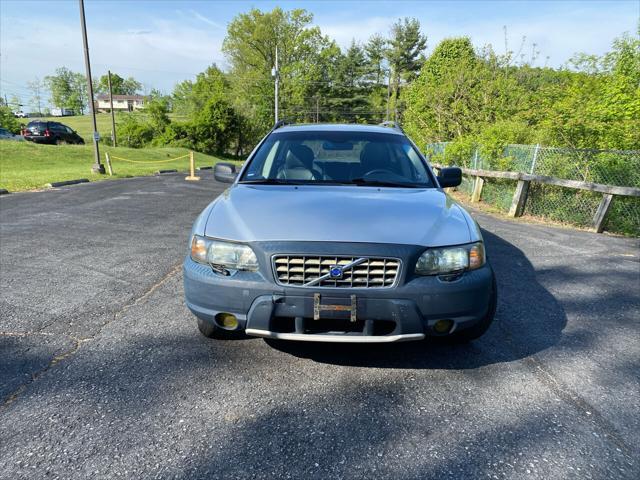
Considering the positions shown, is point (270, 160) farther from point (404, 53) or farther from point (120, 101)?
point (120, 101)

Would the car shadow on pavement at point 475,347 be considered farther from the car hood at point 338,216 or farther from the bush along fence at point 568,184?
the bush along fence at point 568,184

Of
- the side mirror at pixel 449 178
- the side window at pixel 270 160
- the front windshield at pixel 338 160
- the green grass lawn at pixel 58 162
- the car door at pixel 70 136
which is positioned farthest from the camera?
the car door at pixel 70 136

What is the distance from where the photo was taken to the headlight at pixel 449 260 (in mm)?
2471

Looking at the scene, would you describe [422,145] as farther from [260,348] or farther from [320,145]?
[260,348]

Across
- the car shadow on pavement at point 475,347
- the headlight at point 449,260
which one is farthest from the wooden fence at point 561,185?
the headlight at point 449,260

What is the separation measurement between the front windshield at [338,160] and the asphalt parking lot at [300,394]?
4.48ft

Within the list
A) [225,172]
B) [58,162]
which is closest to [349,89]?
[58,162]

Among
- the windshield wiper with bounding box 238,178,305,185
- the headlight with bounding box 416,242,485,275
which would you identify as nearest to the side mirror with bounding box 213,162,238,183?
the windshield wiper with bounding box 238,178,305,185

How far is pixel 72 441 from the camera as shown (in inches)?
81.7

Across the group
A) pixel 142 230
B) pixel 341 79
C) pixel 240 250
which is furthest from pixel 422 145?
pixel 341 79

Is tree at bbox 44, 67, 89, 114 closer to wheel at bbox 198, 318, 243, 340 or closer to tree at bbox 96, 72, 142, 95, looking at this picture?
tree at bbox 96, 72, 142, 95

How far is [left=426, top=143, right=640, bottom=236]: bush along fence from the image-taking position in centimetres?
755

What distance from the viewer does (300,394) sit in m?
2.53

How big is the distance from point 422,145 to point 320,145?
14967 millimetres
